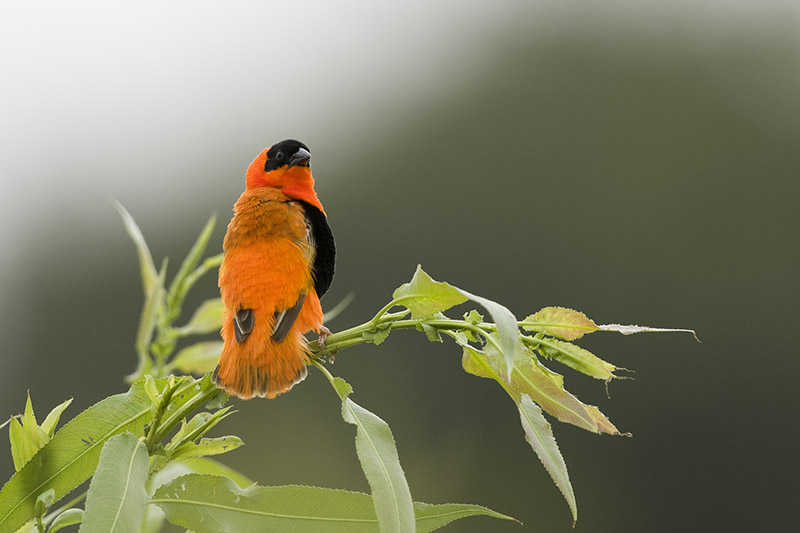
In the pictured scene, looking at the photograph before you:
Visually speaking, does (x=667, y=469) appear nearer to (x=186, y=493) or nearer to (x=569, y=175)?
(x=569, y=175)

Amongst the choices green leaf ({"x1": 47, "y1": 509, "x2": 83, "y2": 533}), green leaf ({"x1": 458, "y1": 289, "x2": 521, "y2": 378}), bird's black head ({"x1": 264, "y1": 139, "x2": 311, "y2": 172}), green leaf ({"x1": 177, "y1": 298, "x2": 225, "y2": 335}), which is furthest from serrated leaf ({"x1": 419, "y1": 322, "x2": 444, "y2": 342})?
bird's black head ({"x1": 264, "y1": 139, "x2": 311, "y2": 172})

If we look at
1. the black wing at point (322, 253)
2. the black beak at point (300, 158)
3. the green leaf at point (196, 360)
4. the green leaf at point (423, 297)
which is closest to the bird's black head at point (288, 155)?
the black beak at point (300, 158)

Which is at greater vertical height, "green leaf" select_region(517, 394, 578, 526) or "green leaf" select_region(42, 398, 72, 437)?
"green leaf" select_region(517, 394, 578, 526)

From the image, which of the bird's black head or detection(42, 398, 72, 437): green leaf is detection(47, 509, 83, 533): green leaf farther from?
the bird's black head

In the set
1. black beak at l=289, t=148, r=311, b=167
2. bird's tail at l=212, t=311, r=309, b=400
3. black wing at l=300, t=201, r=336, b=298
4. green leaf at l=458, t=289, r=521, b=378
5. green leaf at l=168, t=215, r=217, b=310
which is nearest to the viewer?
green leaf at l=458, t=289, r=521, b=378

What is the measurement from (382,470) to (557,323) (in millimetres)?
270

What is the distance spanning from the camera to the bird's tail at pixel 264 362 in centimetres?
121

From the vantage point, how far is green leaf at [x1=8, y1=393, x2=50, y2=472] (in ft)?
3.28

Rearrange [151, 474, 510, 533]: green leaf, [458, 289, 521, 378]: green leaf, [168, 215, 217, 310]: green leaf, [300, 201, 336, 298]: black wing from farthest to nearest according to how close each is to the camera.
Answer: [300, 201, 336, 298]: black wing, [168, 215, 217, 310]: green leaf, [151, 474, 510, 533]: green leaf, [458, 289, 521, 378]: green leaf

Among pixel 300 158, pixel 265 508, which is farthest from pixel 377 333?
pixel 300 158

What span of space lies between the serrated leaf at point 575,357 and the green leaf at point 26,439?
659 mm

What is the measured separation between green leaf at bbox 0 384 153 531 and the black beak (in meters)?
0.99

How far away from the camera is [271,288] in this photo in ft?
4.67

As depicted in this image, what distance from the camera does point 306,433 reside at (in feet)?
41.1
